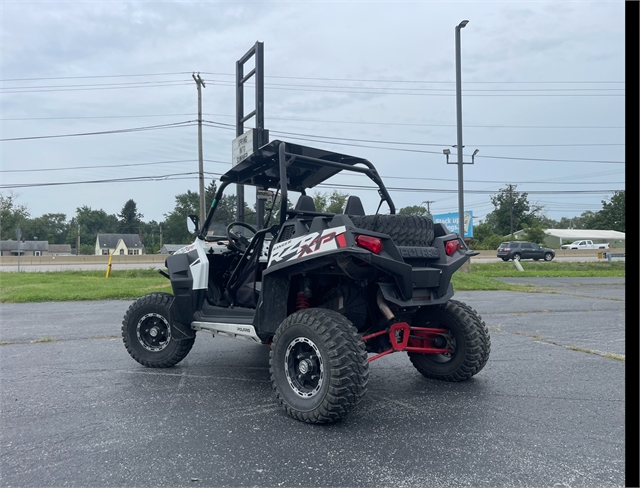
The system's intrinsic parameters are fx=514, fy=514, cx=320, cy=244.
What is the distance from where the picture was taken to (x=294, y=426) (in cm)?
354

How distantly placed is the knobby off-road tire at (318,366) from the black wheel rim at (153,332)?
1960mm

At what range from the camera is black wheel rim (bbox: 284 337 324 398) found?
3682 mm

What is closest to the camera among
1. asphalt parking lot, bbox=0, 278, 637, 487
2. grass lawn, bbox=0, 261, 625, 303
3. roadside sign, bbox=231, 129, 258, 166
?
asphalt parking lot, bbox=0, 278, 637, 487

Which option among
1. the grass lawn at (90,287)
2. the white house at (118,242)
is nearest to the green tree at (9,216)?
the white house at (118,242)

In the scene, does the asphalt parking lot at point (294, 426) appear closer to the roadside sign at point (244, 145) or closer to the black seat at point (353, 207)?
the black seat at point (353, 207)

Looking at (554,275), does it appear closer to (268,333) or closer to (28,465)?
(268,333)

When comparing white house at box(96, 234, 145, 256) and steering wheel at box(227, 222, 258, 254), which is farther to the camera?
white house at box(96, 234, 145, 256)

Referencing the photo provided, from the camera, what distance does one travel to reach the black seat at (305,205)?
4555mm

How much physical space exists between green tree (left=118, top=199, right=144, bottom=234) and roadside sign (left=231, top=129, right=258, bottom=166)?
308 ft

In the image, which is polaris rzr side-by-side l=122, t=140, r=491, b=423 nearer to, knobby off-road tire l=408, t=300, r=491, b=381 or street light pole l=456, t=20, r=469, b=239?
knobby off-road tire l=408, t=300, r=491, b=381

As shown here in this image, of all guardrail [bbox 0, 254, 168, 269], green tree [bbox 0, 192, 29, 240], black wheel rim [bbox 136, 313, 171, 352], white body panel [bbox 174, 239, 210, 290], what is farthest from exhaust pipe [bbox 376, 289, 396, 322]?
green tree [bbox 0, 192, 29, 240]

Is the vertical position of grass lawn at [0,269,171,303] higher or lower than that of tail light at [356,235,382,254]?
lower

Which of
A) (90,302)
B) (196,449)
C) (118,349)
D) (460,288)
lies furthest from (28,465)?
(460,288)

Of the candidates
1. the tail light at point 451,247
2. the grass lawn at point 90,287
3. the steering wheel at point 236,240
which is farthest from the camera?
the grass lawn at point 90,287
